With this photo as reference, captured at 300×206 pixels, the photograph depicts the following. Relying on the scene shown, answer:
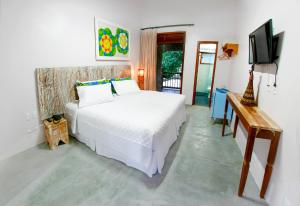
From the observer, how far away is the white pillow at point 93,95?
2.64 m

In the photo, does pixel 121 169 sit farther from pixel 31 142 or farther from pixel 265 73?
pixel 265 73

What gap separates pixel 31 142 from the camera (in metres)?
2.39

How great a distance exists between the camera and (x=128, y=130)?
6.21 feet

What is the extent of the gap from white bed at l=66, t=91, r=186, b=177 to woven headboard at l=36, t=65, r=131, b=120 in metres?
0.20

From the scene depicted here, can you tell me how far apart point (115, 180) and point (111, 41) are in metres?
3.09

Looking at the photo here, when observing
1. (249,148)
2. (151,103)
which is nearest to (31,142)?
(151,103)

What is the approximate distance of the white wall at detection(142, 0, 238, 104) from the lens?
13.9 feet

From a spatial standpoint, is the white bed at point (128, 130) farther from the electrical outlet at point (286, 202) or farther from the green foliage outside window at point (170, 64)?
the green foliage outside window at point (170, 64)

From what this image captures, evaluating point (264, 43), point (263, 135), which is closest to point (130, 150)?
point (263, 135)

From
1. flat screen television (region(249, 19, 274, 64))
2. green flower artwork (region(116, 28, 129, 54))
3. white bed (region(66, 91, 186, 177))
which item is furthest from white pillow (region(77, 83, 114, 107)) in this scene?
flat screen television (region(249, 19, 274, 64))

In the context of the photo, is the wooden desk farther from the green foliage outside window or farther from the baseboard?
the green foliage outside window

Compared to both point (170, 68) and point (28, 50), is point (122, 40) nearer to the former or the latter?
point (28, 50)

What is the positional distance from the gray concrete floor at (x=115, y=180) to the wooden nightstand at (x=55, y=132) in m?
0.11

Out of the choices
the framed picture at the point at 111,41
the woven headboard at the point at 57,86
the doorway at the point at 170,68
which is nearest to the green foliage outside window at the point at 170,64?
the doorway at the point at 170,68
